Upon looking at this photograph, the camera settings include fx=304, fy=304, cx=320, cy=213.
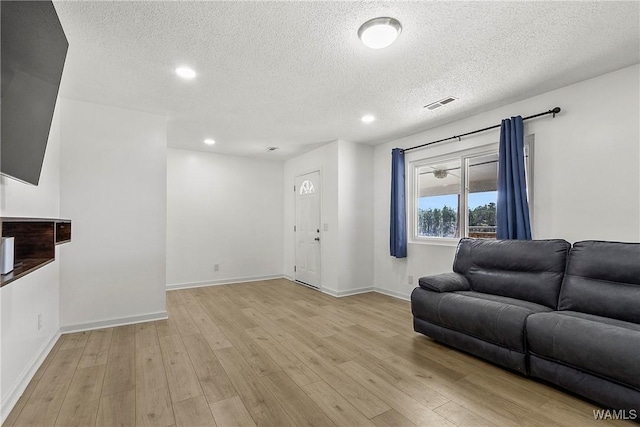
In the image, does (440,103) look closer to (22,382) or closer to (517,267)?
(517,267)

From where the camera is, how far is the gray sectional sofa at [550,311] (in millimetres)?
1856

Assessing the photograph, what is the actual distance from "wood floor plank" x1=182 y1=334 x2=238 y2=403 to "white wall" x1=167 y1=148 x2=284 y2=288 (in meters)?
2.62

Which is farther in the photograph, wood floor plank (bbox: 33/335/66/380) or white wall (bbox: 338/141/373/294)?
white wall (bbox: 338/141/373/294)

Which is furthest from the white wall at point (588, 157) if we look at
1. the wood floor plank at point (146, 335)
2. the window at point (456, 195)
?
the wood floor plank at point (146, 335)

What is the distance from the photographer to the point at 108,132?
3424 mm

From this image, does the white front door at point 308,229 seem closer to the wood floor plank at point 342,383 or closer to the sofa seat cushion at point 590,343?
the wood floor plank at point 342,383

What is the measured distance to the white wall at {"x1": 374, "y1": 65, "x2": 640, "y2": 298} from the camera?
2561 millimetres

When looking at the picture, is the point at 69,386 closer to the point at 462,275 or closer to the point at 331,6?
the point at 331,6

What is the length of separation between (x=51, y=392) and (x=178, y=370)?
0.79m

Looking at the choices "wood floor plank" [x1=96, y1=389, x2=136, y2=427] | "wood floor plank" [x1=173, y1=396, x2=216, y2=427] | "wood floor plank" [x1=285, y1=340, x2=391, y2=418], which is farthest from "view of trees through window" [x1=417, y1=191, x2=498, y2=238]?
"wood floor plank" [x1=96, y1=389, x2=136, y2=427]

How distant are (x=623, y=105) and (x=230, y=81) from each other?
3457 millimetres

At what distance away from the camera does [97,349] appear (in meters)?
2.80

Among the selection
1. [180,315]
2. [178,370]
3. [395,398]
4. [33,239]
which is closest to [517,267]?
[395,398]

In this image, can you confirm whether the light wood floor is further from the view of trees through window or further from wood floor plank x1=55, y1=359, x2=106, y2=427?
the view of trees through window
